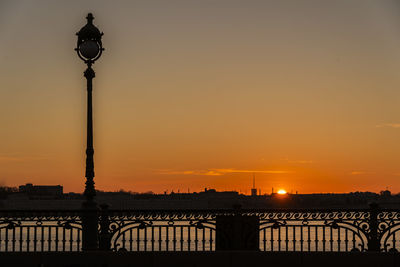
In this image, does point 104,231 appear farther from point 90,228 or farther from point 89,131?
point 89,131

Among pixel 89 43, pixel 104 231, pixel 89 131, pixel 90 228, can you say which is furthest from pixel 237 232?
pixel 89 43

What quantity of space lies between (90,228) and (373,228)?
5984 mm

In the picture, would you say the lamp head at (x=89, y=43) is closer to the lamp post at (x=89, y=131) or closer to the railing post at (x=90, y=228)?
the lamp post at (x=89, y=131)

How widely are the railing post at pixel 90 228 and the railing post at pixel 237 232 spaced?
2511 mm

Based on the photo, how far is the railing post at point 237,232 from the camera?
13.7 m

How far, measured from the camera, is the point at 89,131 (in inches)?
596

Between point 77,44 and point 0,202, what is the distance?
141 metres

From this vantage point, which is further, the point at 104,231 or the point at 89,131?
the point at 89,131

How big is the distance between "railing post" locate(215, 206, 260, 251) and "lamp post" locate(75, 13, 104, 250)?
258 cm

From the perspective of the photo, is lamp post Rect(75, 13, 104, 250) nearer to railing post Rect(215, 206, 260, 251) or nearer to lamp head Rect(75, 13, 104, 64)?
lamp head Rect(75, 13, 104, 64)

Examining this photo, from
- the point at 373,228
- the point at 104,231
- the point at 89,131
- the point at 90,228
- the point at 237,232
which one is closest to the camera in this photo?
the point at 237,232

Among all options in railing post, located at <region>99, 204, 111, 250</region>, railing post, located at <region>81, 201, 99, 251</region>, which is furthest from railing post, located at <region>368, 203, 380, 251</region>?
railing post, located at <region>81, 201, 99, 251</region>

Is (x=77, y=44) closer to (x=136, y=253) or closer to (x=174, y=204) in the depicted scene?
(x=136, y=253)

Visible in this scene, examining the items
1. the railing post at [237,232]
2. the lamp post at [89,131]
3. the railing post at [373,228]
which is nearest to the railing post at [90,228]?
the lamp post at [89,131]
